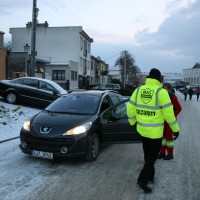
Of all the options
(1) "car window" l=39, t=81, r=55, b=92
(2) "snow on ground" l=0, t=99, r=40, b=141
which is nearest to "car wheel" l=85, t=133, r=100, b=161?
(2) "snow on ground" l=0, t=99, r=40, b=141

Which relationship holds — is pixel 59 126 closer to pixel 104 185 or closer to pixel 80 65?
pixel 104 185

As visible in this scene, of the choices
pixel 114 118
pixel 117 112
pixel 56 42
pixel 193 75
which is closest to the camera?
pixel 114 118

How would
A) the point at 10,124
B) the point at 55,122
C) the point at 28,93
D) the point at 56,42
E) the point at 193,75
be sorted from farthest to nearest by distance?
the point at 193,75 < the point at 56,42 < the point at 28,93 < the point at 10,124 < the point at 55,122

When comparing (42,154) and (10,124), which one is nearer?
(42,154)

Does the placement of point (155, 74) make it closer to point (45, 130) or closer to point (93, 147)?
point (93, 147)

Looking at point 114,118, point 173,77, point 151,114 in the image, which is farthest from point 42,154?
point 173,77

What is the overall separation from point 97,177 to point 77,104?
2.56m

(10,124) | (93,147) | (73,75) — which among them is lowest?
(10,124)

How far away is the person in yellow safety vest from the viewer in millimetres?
4926

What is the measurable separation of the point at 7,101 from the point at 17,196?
40.3ft

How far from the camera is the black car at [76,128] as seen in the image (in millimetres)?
6488

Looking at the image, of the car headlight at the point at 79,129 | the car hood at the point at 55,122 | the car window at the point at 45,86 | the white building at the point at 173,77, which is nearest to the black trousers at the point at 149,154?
the car headlight at the point at 79,129

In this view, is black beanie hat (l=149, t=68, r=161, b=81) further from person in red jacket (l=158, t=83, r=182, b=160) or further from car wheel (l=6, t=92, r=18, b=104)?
car wheel (l=6, t=92, r=18, b=104)

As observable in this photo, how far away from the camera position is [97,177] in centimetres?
584
